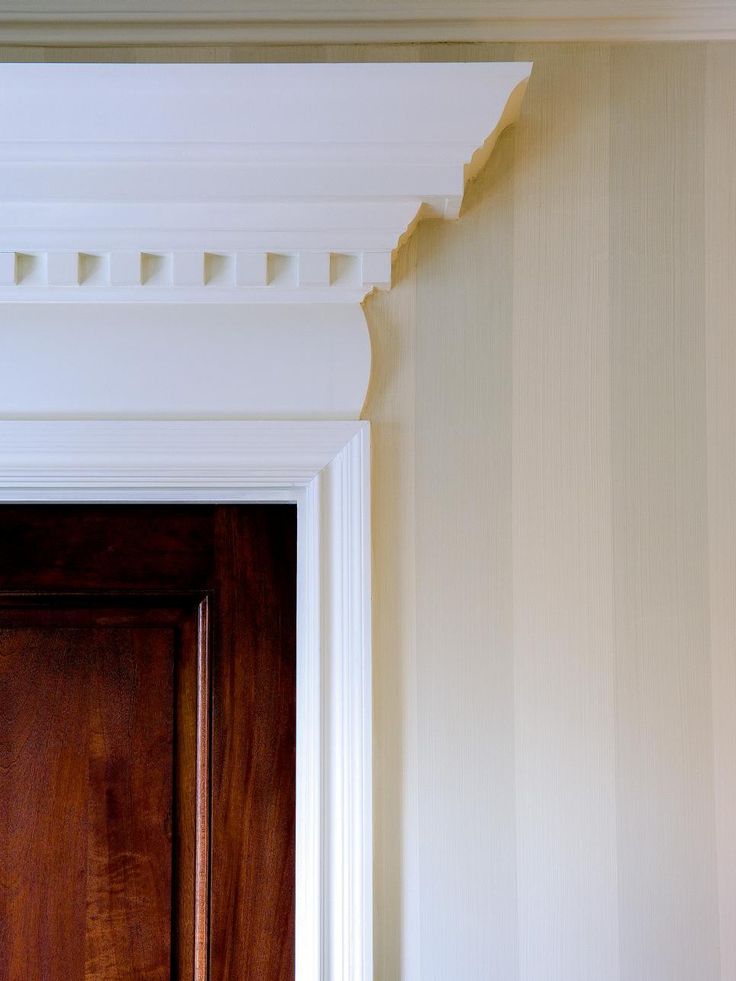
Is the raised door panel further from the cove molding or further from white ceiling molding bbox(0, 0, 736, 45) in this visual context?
white ceiling molding bbox(0, 0, 736, 45)

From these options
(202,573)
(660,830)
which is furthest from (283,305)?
(660,830)

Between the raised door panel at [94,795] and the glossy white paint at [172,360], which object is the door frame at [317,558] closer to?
the glossy white paint at [172,360]

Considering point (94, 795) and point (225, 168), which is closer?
point (225, 168)

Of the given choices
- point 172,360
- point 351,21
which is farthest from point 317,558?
point 351,21

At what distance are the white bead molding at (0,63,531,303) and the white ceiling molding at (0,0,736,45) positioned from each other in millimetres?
143

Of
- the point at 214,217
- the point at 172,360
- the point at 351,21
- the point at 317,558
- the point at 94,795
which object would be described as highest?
the point at 351,21

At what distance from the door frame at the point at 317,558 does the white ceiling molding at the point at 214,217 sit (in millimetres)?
29

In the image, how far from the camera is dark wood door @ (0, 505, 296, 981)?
908 millimetres

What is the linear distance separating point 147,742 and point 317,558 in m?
0.33

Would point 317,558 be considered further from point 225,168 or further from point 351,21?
point 351,21

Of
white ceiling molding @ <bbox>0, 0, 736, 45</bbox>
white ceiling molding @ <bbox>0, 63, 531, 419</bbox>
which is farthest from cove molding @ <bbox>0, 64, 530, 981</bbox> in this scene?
white ceiling molding @ <bbox>0, 0, 736, 45</bbox>

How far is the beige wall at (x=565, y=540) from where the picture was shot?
→ 0.86 metres

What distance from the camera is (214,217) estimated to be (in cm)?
82

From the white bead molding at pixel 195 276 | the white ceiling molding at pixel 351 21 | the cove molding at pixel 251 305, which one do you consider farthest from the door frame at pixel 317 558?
the white ceiling molding at pixel 351 21
